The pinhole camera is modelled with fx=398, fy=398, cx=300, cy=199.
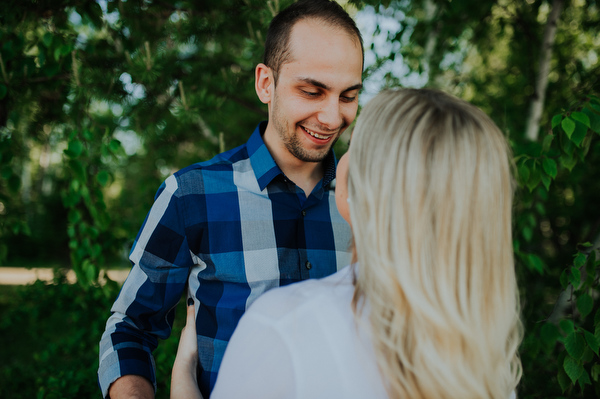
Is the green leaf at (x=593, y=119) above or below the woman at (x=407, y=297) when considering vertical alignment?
above

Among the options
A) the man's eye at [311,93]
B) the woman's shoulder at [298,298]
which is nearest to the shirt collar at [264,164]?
the man's eye at [311,93]

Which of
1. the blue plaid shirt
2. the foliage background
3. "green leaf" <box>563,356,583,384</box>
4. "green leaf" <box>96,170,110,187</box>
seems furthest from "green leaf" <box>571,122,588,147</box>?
"green leaf" <box>96,170,110,187</box>

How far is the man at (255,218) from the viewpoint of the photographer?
4.68 ft

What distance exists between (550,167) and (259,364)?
165cm

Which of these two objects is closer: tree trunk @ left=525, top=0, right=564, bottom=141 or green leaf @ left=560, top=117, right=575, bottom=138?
green leaf @ left=560, top=117, right=575, bottom=138

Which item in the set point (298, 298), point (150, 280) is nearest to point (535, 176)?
point (298, 298)

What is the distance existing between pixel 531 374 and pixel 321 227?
2.22 m

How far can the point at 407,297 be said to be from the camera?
856 millimetres

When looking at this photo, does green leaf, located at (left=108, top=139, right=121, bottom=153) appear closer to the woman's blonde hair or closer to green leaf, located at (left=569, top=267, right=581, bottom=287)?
the woman's blonde hair

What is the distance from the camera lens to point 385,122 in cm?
93

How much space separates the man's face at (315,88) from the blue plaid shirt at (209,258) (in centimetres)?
17

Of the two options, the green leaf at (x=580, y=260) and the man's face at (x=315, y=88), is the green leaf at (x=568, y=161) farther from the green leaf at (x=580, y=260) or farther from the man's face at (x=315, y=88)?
the man's face at (x=315, y=88)

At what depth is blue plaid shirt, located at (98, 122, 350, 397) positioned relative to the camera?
1.42m

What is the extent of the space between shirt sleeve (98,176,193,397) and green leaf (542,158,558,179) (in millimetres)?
1612
